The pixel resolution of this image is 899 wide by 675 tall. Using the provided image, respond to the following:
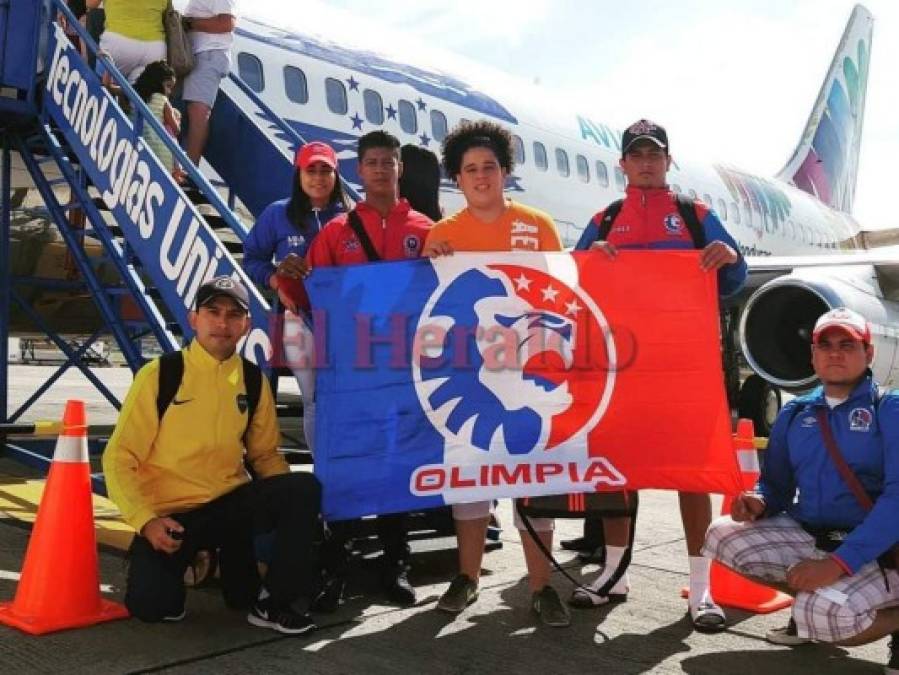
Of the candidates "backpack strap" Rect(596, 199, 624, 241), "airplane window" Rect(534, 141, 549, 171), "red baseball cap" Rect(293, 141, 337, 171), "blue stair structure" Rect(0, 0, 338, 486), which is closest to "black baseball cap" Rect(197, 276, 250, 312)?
"blue stair structure" Rect(0, 0, 338, 486)

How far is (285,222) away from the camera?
4.20 meters

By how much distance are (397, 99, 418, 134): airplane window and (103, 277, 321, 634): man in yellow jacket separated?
22.8 feet

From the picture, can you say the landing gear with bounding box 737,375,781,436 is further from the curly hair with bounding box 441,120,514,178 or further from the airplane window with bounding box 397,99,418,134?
the curly hair with bounding box 441,120,514,178

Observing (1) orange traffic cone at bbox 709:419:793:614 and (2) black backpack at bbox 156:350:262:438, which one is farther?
(1) orange traffic cone at bbox 709:419:793:614

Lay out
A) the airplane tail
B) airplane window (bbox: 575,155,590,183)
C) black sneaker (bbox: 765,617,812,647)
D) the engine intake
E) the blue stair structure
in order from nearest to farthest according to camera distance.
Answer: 1. black sneaker (bbox: 765,617,812,647)
2. the blue stair structure
3. the engine intake
4. airplane window (bbox: 575,155,590,183)
5. the airplane tail

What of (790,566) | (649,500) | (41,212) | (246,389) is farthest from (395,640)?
(41,212)

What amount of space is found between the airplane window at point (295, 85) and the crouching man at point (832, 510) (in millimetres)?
6734

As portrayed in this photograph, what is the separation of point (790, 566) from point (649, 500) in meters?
3.58

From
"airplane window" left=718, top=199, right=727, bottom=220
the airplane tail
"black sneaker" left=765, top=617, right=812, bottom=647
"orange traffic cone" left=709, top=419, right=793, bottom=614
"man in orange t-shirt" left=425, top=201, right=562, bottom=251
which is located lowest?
"black sneaker" left=765, top=617, right=812, bottom=647

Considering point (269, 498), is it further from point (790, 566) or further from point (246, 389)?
point (790, 566)

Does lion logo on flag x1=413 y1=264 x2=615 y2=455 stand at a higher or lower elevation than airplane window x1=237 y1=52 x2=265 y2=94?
lower

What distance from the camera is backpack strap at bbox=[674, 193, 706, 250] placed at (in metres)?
3.94

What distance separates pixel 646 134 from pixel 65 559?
9.19 ft

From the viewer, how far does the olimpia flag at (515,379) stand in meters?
3.61
